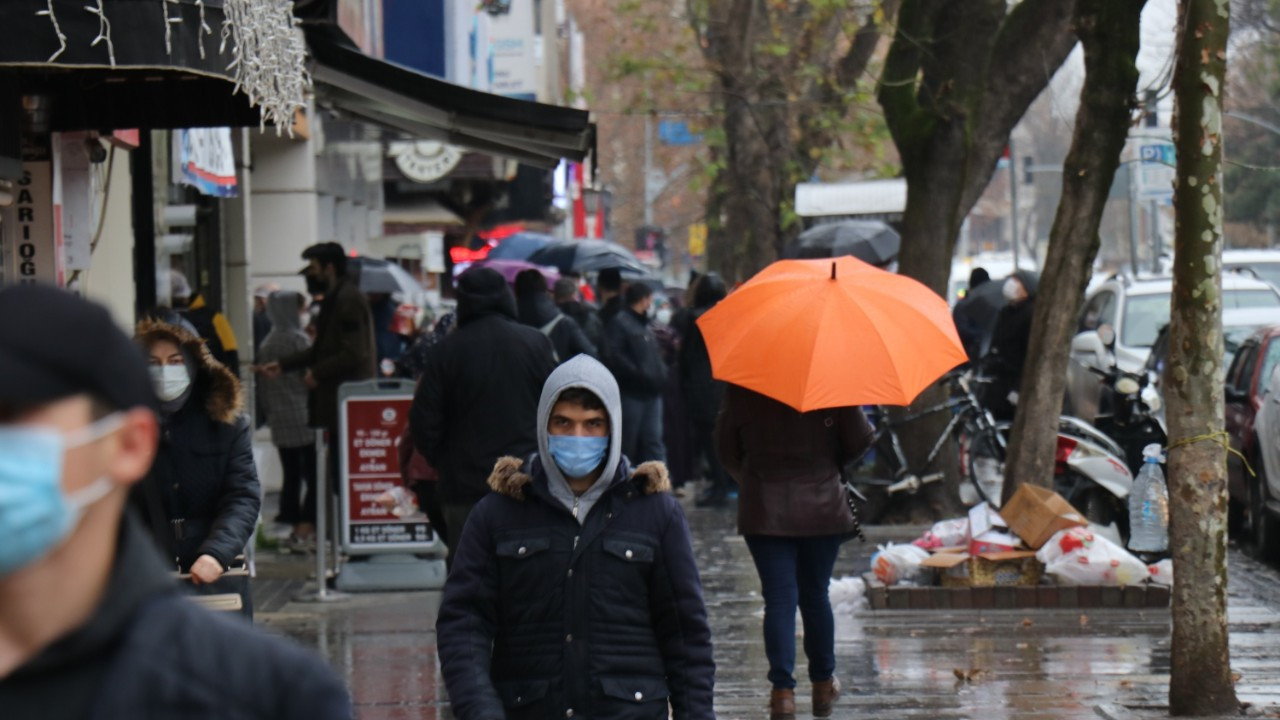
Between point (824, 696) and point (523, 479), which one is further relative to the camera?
point (824, 696)

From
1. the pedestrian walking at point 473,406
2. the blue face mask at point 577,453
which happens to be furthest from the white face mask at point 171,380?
the pedestrian walking at point 473,406

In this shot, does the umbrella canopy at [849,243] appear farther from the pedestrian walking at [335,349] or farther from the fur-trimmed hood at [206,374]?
the fur-trimmed hood at [206,374]

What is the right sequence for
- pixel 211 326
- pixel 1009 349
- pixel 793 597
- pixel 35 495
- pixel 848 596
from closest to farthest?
1. pixel 35 495
2. pixel 793 597
3. pixel 848 596
4. pixel 211 326
5. pixel 1009 349

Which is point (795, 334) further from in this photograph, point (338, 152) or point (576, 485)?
point (338, 152)

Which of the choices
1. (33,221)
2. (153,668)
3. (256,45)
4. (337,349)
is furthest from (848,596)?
(153,668)

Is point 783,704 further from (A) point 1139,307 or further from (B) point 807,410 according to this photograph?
(A) point 1139,307

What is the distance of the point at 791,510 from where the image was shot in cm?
770

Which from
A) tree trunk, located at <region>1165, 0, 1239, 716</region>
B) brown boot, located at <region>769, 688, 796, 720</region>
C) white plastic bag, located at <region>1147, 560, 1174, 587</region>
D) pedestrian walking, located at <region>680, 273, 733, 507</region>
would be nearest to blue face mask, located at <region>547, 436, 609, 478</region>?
brown boot, located at <region>769, 688, 796, 720</region>

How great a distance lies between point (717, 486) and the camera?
17.0 meters

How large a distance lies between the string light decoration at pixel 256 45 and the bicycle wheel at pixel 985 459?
7786 mm

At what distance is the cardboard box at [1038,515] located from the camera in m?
10.8

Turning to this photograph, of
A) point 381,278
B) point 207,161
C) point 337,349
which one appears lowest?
point 337,349

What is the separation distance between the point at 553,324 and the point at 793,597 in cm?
504

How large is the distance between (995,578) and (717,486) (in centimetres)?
625
